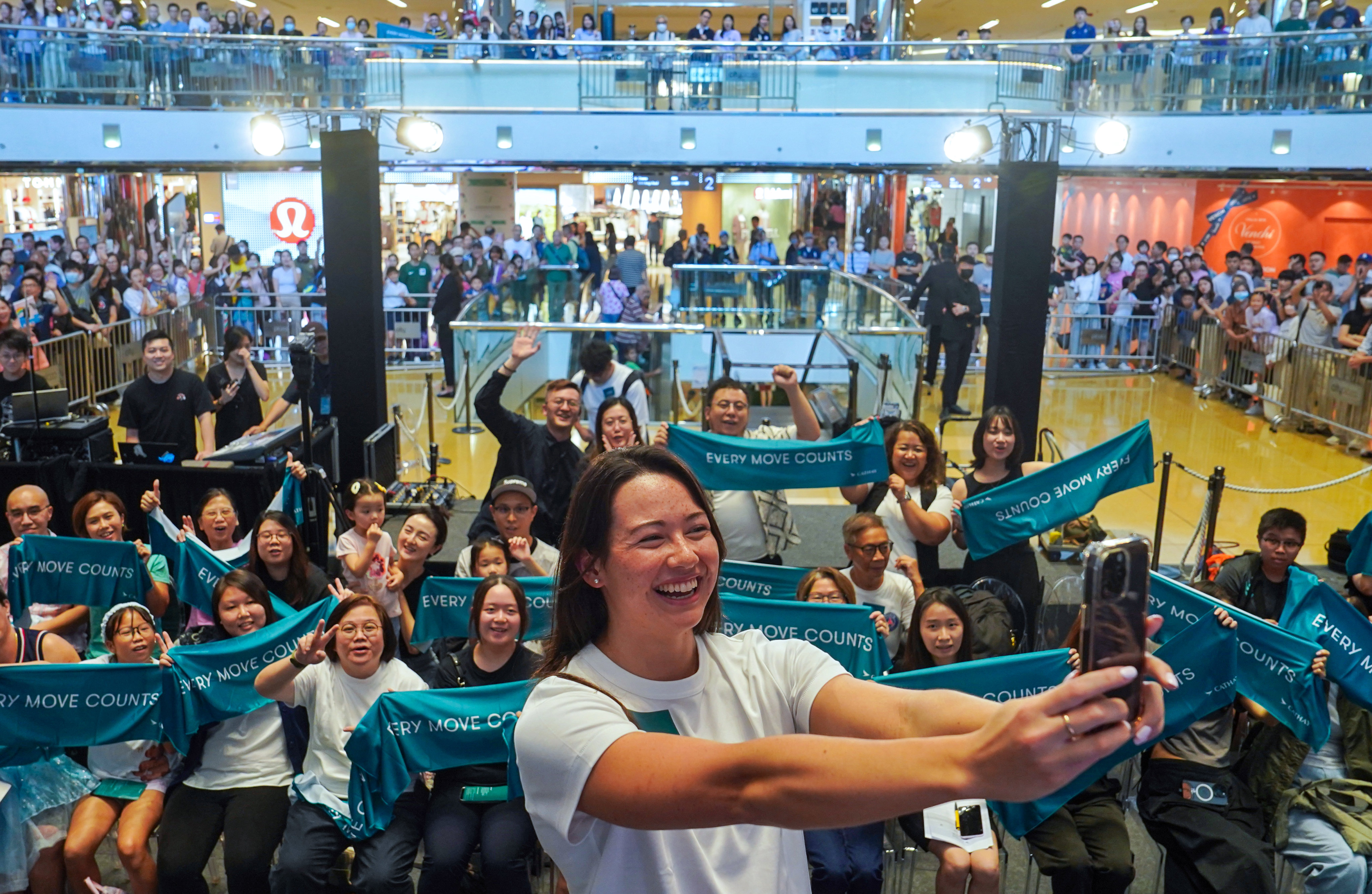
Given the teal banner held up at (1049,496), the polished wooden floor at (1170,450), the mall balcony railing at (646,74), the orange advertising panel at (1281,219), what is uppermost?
the mall balcony railing at (646,74)

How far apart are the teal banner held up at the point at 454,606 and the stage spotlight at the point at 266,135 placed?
6370 millimetres

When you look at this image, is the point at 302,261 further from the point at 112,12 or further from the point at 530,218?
the point at 530,218

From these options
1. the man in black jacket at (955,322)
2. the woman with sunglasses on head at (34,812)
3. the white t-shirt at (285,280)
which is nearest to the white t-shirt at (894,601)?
the woman with sunglasses on head at (34,812)

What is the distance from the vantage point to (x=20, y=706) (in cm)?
471

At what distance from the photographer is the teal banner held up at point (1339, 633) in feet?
16.1

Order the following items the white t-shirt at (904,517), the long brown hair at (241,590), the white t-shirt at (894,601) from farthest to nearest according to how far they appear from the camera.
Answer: the white t-shirt at (904,517)
the white t-shirt at (894,601)
the long brown hair at (241,590)

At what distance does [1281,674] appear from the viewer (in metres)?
4.89

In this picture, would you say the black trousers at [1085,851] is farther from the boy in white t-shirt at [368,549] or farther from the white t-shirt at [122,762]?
the white t-shirt at [122,762]

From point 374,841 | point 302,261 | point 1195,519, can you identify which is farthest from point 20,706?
point 302,261

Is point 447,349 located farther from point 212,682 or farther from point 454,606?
point 212,682

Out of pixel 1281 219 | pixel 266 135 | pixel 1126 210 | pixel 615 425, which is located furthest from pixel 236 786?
pixel 1126 210

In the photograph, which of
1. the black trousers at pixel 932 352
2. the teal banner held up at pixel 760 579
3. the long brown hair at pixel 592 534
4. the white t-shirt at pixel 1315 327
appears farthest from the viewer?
the black trousers at pixel 932 352

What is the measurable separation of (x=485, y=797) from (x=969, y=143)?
849 centimetres

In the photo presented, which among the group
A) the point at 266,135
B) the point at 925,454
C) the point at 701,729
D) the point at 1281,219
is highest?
the point at 266,135
